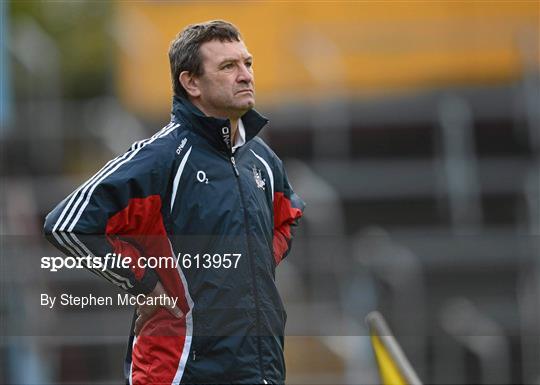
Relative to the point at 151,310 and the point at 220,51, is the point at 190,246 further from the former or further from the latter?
the point at 220,51

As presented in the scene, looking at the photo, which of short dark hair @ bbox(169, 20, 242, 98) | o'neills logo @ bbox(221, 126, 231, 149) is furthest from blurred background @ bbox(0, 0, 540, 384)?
o'neills logo @ bbox(221, 126, 231, 149)

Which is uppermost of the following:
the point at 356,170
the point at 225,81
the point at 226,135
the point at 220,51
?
the point at 356,170

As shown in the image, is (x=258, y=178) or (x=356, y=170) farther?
(x=356, y=170)

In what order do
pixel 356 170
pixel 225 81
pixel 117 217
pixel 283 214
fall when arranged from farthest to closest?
pixel 356 170 < pixel 283 214 < pixel 225 81 < pixel 117 217

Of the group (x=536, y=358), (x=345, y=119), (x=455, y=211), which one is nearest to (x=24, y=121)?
(x=345, y=119)

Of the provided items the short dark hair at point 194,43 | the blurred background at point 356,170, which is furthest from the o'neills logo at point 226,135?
the blurred background at point 356,170

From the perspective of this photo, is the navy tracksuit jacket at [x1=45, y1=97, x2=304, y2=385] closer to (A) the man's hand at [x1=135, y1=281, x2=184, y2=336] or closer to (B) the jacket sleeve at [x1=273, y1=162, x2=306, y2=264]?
(A) the man's hand at [x1=135, y1=281, x2=184, y2=336]

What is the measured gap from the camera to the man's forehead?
4.29 metres

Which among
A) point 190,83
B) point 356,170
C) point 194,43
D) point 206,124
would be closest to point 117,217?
point 206,124

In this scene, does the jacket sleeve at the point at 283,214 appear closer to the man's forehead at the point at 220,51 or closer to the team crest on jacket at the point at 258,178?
the team crest on jacket at the point at 258,178

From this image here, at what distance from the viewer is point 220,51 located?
169 inches

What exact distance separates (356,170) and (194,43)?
772 cm

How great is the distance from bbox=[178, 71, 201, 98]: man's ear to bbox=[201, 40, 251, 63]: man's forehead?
8cm

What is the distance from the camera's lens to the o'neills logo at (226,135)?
4152 millimetres
